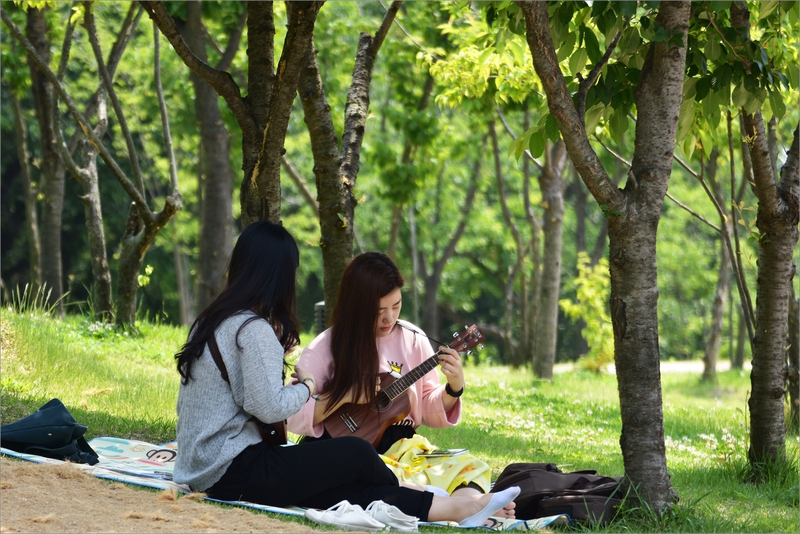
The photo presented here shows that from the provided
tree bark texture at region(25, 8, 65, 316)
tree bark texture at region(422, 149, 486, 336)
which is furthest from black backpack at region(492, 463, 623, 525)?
tree bark texture at region(422, 149, 486, 336)

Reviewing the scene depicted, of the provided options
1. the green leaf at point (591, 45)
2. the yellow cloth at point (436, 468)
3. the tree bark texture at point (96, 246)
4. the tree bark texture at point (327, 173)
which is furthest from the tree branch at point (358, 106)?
the tree bark texture at point (96, 246)

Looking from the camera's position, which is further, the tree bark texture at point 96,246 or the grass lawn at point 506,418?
the tree bark texture at point 96,246

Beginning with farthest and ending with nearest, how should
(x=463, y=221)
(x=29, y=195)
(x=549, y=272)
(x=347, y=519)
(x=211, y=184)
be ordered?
(x=463, y=221)
(x=29, y=195)
(x=549, y=272)
(x=211, y=184)
(x=347, y=519)

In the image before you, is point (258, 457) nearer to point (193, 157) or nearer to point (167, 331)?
point (167, 331)

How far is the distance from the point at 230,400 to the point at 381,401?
3.30 ft

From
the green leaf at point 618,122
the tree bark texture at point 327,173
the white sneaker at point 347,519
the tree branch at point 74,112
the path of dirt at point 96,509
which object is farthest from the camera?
the tree branch at point 74,112

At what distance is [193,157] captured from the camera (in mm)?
23953

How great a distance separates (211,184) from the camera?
36.8 feet

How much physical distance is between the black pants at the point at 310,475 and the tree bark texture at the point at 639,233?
114 cm

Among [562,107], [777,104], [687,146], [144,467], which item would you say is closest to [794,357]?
[687,146]

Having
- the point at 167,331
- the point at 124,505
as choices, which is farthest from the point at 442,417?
the point at 167,331

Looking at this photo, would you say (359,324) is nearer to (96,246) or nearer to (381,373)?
(381,373)

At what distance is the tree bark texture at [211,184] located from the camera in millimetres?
11234

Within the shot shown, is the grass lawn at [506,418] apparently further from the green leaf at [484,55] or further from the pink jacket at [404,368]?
the green leaf at [484,55]
